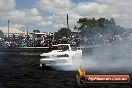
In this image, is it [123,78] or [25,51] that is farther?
[25,51]

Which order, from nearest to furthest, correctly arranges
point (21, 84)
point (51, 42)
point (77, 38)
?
point (21, 84), point (51, 42), point (77, 38)

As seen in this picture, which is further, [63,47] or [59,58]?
[63,47]

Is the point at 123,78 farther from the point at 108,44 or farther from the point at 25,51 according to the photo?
the point at 108,44

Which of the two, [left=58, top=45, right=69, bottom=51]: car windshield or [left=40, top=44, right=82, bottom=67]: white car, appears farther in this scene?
[left=58, top=45, right=69, bottom=51]: car windshield

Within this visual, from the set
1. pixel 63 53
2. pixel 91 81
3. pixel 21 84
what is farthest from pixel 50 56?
pixel 91 81

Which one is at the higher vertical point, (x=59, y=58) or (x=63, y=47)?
(x=63, y=47)

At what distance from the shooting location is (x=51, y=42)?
48.3 m

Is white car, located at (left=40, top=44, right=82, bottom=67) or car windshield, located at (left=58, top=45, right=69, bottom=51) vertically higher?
car windshield, located at (left=58, top=45, right=69, bottom=51)

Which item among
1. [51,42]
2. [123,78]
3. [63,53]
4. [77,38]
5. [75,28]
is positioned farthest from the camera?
[75,28]

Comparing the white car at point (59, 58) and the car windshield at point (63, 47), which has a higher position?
the car windshield at point (63, 47)

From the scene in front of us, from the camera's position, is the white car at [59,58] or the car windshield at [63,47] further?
the car windshield at [63,47]

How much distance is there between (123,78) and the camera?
10.6m

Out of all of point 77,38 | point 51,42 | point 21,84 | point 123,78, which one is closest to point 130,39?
point 77,38

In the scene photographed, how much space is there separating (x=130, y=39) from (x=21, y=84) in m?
39.0
